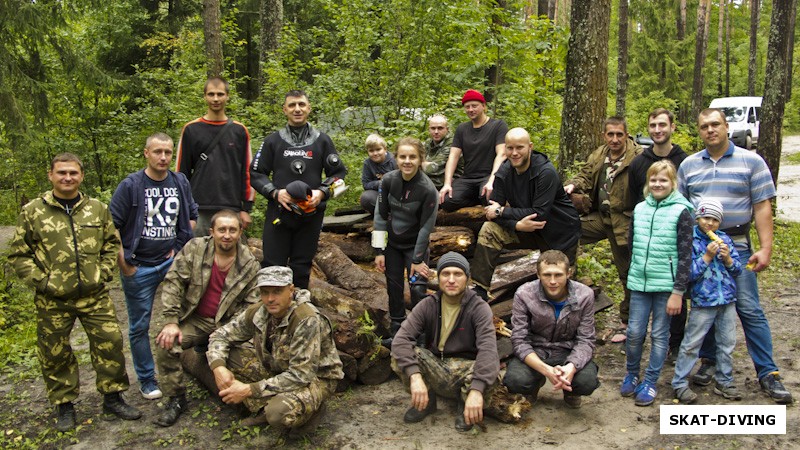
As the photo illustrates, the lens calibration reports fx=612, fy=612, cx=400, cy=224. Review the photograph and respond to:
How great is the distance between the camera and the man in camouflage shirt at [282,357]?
14.4 feet

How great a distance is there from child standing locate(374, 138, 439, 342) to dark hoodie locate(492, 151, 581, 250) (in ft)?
2.48

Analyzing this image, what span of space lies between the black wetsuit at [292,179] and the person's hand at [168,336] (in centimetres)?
120

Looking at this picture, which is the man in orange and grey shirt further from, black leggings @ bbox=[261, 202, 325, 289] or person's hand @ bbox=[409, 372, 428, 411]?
person's hand @ bbox=[409, 372, 428, 411]

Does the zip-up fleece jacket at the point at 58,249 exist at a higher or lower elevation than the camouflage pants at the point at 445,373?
higher

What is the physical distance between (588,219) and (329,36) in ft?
23.4

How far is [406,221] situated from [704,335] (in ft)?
8.83

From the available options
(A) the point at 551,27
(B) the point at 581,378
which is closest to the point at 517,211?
(B) the point at 581,378

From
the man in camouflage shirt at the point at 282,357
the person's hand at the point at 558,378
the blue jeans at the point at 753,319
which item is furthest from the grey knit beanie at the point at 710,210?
the man in camouflage shirt at the point at 282,357

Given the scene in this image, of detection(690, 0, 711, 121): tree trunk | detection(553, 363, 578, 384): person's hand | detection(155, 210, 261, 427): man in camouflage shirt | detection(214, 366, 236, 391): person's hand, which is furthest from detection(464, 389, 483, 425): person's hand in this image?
detection(690, 0, 711, 121): tree trunk

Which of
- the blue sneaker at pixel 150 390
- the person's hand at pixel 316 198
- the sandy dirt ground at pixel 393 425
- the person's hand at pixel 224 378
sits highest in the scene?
the person's hand at pixel 316 198

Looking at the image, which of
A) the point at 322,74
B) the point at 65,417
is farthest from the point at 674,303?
the point at 322,74

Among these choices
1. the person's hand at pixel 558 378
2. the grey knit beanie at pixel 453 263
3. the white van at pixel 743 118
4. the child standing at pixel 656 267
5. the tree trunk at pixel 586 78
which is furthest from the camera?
the white van at pixel 743 118

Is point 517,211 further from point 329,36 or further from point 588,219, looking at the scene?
point 329,36

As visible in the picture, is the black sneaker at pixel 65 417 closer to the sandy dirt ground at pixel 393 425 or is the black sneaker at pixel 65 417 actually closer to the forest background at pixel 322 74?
the sandy dirt ground at pixel 393 425
